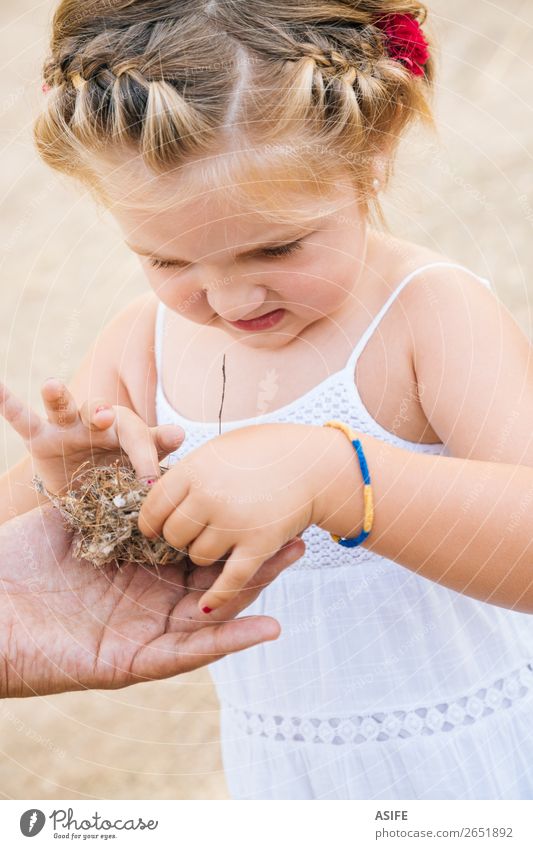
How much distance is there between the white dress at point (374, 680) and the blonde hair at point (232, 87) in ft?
1.07

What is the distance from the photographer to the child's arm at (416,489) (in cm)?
133

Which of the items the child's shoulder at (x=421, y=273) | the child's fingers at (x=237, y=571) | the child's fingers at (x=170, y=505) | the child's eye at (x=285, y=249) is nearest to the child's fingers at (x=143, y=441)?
the child's fingers at (x=170, y=505)

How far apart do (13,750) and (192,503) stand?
6.20ft

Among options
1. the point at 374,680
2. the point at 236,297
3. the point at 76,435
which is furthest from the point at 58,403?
the point at 374,680

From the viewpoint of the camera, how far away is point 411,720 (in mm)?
1718

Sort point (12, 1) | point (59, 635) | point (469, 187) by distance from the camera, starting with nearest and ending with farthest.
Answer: point (59, 635) → point (469, 187) → point (12, 1)

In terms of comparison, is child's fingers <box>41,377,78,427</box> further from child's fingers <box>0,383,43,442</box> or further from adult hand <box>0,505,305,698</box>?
adult hand <box>0,505,305,698</box>

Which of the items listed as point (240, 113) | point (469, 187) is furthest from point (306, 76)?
point (469, 187)

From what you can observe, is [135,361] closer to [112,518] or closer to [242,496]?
[112,518]

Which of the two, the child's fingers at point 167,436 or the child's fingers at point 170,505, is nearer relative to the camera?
the child's fingers at point 170,505

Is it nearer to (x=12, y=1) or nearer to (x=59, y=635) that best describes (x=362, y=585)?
(x=59, y=635)

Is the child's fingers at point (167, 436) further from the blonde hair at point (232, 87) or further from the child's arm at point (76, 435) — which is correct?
the blonde hair at point (232, 87)

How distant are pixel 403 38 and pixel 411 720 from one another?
3.88 feet

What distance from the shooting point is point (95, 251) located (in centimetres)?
521
